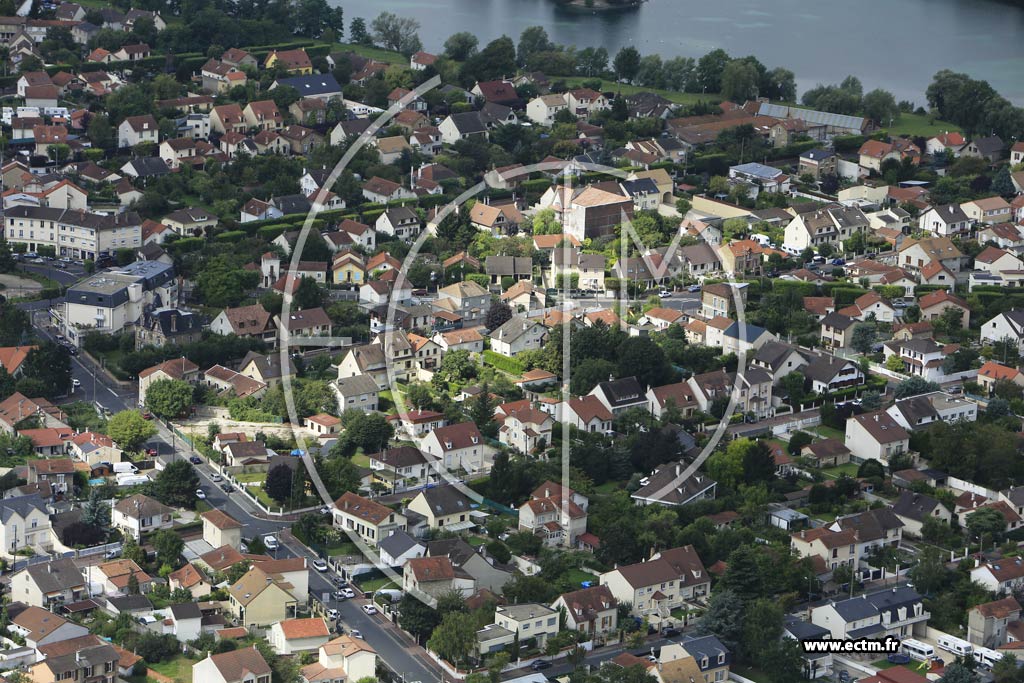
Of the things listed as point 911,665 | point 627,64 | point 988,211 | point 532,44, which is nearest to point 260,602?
point 911,665

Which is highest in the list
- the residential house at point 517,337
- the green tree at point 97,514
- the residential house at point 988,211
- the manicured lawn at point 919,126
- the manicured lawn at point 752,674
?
the manicured lawn at point 919,126

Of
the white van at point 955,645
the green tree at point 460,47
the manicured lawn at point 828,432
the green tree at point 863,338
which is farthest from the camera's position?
the green tree at point 460,47

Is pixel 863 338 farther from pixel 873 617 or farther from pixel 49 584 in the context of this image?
pixel 49 584

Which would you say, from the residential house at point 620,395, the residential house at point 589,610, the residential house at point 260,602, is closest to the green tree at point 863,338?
the residential house at point 620,395

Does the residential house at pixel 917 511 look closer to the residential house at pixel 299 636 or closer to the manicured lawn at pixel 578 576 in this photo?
the manicured lawn at pixel 578 576

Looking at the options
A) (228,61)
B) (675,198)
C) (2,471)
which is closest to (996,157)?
(675,198)

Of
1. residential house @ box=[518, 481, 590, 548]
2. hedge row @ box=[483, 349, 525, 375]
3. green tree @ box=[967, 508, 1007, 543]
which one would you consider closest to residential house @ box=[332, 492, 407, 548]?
residential house @ box=[518, 481, 590, 548]

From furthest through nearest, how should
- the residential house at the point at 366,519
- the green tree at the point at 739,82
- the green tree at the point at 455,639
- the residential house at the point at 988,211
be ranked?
1. the green tree at the point at 739,82
2. the residential house at the point at 988,211
3. the residential house at the point at 366,519
4. the green tree at the point at 455,639
